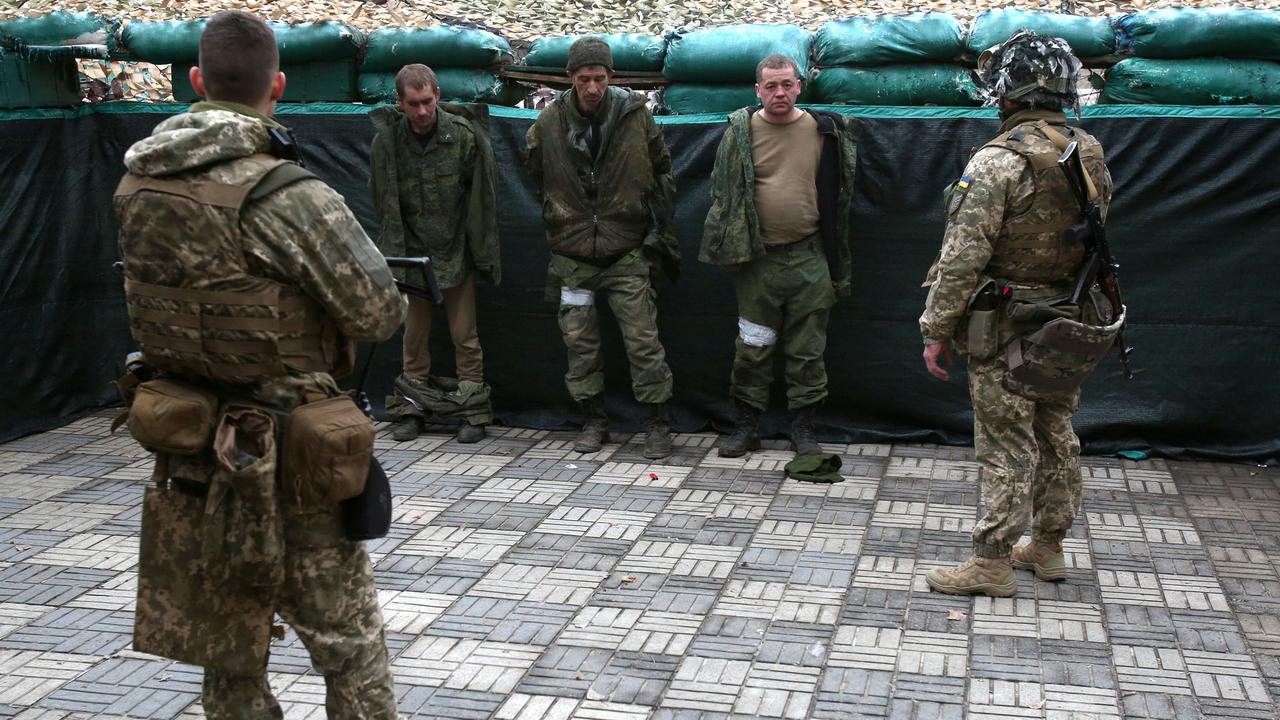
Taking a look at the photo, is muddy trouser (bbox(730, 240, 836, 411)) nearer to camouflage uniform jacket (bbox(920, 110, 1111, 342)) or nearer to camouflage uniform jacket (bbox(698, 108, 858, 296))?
camouflage uniform jacket (bbox(698, 108, 858, 296))

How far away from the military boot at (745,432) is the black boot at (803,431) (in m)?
0.22

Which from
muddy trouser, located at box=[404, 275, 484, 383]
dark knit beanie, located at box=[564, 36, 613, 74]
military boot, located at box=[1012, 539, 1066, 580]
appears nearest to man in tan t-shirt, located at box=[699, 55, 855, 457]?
dark knit beanie, located at box=[564, 36, 613, 74]

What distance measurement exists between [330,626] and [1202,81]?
581 cm

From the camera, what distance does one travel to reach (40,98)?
799 centimetres

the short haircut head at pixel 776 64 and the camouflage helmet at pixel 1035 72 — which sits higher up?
the camouflage helmet at pixel 1035 72

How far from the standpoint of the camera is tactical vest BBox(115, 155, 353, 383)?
3037mm

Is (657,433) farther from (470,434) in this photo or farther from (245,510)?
(245,510)

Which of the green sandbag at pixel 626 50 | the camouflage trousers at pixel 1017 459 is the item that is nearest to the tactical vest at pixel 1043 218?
the camouflage trousers at pixel 1017 459

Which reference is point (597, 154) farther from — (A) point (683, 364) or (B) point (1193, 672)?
(B) point (1193, 672)

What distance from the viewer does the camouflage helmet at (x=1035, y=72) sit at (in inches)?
192

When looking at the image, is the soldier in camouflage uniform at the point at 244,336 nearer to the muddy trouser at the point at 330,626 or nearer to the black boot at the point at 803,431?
the muddy trouser at the point at 330,626

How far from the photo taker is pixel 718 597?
5.20 m

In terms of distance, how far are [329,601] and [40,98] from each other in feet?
19.8

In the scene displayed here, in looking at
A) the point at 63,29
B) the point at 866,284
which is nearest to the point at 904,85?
the point at 866,284
